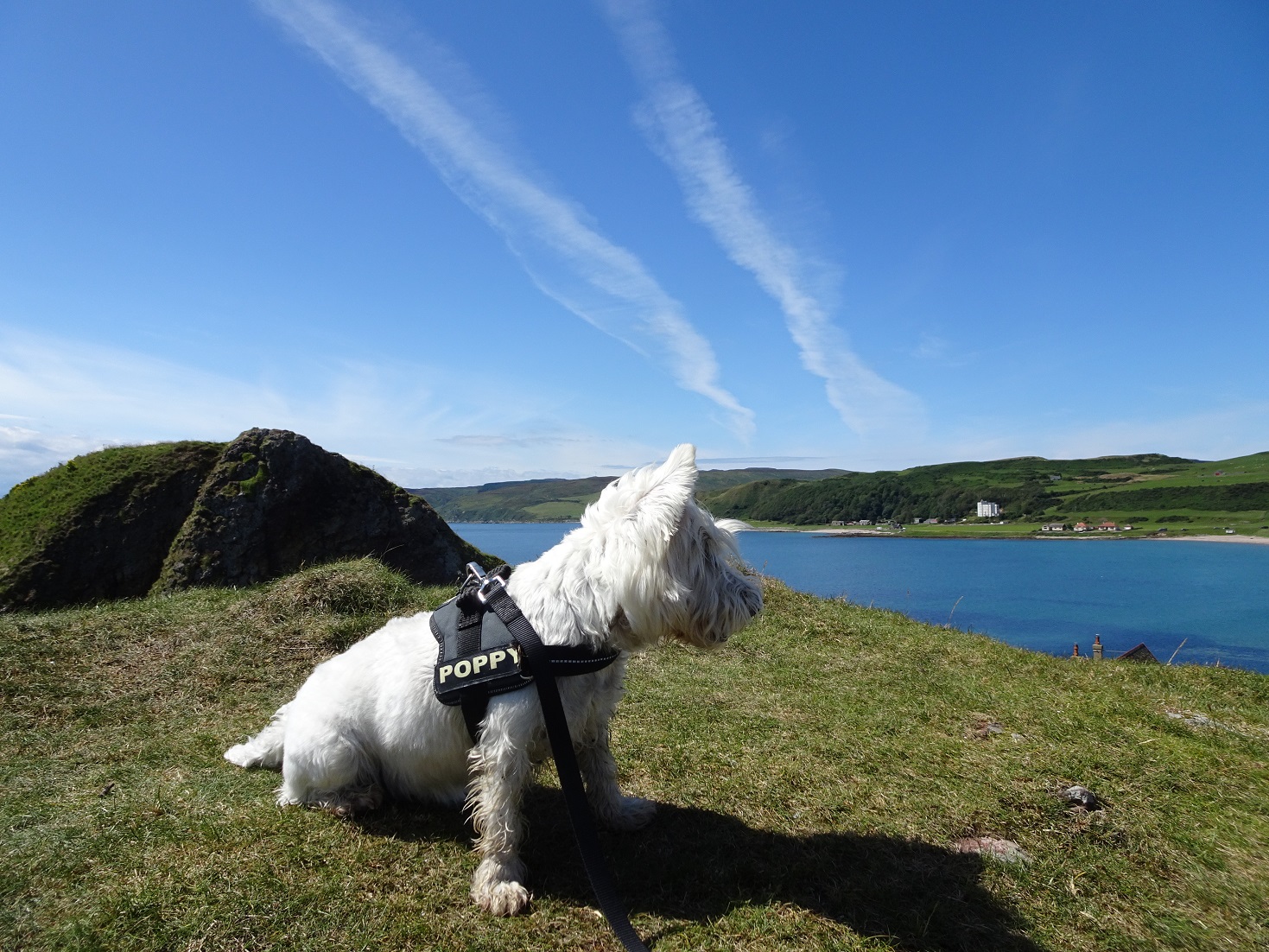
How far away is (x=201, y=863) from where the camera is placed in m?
3.27

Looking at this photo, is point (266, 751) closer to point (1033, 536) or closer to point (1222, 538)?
point (1033, 536)

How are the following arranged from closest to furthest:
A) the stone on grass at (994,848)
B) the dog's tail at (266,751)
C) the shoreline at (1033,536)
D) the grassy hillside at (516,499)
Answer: the stone on grass at (994,848) < the dog's tail at (266,751) < the shoreline at (1033,536) < the grassy hillside at (516,499)

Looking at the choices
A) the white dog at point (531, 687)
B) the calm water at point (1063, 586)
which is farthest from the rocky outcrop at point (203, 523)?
the white dog at point (531, 687)

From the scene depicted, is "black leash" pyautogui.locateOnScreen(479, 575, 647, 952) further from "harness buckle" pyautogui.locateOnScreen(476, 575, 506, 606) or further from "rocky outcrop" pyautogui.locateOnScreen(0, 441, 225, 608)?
"rocky outcrop" pyautogui.locateOnScreen(0, 441, 225, 608)

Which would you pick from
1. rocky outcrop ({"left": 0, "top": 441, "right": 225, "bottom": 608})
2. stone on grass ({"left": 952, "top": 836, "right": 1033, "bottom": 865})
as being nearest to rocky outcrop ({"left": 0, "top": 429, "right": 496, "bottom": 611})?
rocky outcrop ({"left": 0, "top": 441, "right": 225, "bottom": 608})

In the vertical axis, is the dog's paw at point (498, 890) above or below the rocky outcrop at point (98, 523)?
below

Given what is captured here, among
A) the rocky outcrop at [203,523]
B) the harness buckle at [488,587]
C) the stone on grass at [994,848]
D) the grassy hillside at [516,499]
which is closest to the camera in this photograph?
the harness buckle at [488,587]

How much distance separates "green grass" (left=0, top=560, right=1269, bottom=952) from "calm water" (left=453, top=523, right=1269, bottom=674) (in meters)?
10.9

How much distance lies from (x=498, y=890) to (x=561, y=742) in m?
0.80

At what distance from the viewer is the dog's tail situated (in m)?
4.51

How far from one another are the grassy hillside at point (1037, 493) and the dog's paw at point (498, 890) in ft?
255

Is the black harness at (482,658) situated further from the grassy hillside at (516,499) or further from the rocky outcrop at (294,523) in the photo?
the grassy hillside at (516,499)

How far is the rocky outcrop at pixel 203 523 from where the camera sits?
1048 cm

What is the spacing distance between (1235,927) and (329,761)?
15.2 ft
